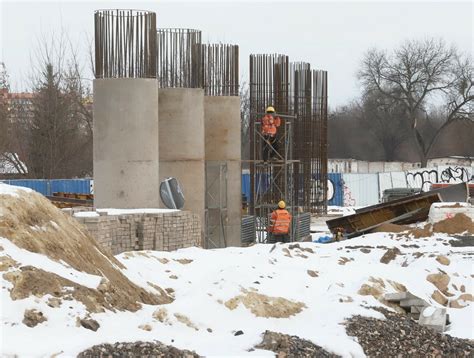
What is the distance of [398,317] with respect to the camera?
9812mm

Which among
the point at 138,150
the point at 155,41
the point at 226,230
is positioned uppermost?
the point at 155,41

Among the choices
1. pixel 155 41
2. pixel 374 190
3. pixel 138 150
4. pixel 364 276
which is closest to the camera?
pixel 364 276

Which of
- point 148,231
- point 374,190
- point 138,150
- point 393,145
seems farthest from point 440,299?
point 393,145

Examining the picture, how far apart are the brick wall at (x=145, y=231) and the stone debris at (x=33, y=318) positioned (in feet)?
17.7

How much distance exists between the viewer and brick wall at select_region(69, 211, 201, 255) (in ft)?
42.9

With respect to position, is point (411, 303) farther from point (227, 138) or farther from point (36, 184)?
point (36, 184)

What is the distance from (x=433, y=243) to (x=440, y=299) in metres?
6.18

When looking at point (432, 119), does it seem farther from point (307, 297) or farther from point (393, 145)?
point (307, 297)

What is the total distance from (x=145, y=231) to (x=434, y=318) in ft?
19.0

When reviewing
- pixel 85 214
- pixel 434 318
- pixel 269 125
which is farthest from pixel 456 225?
pixel 434 318

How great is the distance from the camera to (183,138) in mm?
20172

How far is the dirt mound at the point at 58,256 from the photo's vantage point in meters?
7.59

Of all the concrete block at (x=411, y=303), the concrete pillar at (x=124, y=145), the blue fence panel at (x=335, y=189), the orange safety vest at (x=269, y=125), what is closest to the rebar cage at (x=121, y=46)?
the concrete pillar at (x=124, y=145)

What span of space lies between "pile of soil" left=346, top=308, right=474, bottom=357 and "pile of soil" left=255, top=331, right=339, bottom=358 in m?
0.66
